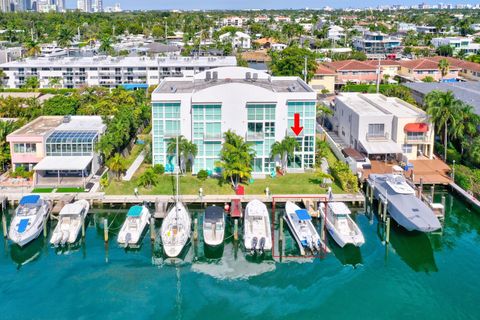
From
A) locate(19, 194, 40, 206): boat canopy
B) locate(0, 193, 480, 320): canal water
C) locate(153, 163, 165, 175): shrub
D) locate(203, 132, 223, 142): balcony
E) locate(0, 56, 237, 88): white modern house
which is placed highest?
locate(0, 56, 237, 88): white modern house

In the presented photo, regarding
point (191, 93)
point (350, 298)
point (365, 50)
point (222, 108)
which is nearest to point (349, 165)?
point (222, 108)

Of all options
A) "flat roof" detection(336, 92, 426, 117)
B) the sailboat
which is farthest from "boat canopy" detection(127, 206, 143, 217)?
"flat roof" detection(336, 92, 426, 117)

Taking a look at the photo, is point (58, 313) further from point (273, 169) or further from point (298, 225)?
point (273, 169)

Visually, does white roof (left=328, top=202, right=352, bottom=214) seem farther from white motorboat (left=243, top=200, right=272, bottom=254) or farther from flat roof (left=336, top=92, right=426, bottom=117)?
flat roof (left=336, top=92, right=426, bottom=117)

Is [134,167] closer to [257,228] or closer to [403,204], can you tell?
[257,228]

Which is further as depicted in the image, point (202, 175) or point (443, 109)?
point (443, 109)

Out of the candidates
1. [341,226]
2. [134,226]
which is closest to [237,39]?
[134,226]
